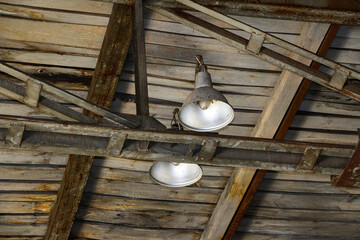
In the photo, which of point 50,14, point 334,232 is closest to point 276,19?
point 50,14

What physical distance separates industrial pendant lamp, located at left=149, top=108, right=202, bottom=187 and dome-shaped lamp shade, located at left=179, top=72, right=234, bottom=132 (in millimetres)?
245

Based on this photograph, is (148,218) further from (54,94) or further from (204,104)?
(54,94)

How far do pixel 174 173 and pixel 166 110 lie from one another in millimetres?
1188

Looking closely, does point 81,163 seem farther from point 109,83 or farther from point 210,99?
point 210,99

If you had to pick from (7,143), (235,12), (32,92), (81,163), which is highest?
(235,12)

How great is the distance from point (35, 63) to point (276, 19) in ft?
6.15

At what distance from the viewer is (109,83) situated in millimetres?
5094

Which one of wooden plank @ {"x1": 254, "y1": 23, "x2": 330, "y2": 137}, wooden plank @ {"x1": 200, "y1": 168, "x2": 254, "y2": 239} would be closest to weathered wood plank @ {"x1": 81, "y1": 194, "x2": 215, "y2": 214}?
wooden plank @ {"x1": 200, "y1": 168, "x2": 254, "y2": 239}

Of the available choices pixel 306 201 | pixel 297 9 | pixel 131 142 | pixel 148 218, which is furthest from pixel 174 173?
pixel 306 201

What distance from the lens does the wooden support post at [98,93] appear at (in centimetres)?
477

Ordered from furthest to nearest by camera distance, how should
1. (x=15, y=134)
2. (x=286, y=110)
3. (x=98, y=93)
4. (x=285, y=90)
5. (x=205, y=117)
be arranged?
(x=286, y=110)
(x=285, y=90)
(x=98, y=93)
(x=205, y=117)
(x=15, y=134)

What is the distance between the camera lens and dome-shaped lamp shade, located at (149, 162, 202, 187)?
4.55 meters

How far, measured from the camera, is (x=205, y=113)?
14.2ft

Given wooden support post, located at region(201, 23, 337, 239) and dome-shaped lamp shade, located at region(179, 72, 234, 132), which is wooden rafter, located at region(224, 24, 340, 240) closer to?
wooden support post, located at region(201, 23, 337, 239)
